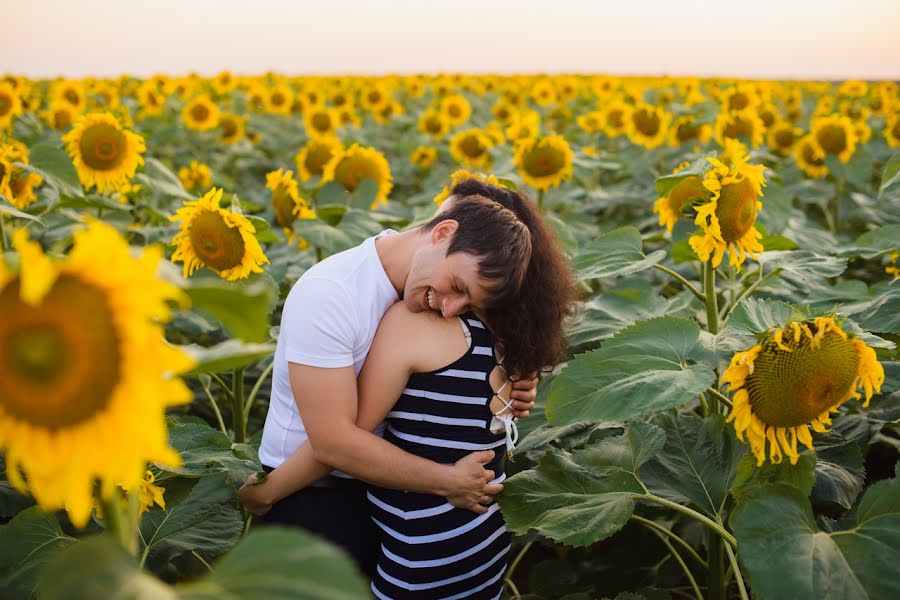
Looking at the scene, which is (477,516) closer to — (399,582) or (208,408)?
(399,582)

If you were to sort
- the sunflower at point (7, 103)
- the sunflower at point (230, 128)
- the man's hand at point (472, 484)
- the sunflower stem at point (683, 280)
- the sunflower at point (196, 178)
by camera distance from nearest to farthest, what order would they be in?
the man's hand at point (472, 484), the sunflower stem at point (683, 280), the sunflower at point (196, 178), the sunflower at point (7, 103), the sunflower at point (230, 128)

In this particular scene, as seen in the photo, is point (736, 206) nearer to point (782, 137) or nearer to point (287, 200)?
point (287, 200)

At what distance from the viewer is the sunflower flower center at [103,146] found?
3.89 metres

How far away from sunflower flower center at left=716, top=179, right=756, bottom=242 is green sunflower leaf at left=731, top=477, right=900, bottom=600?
0.94m

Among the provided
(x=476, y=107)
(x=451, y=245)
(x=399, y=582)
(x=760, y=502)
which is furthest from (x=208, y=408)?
(x=476, y=107)

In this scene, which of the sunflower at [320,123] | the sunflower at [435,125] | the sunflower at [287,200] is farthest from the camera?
the sunflower at [435,125]

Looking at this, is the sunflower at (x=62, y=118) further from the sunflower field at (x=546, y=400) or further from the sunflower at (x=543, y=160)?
the sunflower at (x=543, y=160)

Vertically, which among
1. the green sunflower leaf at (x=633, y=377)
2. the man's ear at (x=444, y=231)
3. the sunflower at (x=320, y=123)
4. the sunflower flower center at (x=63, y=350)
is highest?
the sunflower flower center at (x=63, y=350)

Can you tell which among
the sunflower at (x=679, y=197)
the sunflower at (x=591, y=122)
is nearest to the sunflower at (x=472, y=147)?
the sunflower at (x=591, y=122)

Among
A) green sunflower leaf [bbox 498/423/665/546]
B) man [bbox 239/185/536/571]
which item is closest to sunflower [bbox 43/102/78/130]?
man [bbox 239/185/536/571]

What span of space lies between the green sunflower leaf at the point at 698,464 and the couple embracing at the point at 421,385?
0.37 m

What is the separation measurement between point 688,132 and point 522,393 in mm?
4655

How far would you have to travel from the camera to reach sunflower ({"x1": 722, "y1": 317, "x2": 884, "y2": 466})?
5.46 ft

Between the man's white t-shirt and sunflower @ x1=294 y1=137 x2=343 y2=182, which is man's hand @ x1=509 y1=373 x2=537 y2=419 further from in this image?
sunflower @ x1=294 y1=137 x2=343 y2=182
